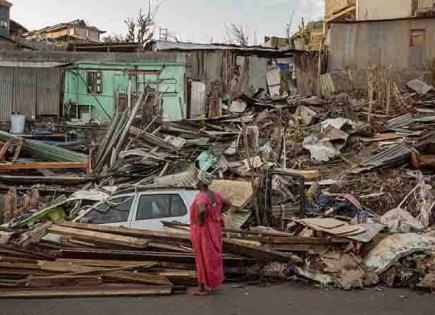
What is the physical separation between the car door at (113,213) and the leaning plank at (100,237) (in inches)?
35.6

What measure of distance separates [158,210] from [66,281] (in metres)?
2.59

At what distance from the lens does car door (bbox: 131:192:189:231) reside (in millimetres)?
10766

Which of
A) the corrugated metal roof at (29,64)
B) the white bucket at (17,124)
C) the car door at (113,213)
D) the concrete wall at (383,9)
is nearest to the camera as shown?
the car door at (113,213)

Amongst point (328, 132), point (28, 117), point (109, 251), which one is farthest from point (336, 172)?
point (28, 117)

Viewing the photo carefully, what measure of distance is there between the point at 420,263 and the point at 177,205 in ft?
14.1

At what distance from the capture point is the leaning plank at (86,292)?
330 inches

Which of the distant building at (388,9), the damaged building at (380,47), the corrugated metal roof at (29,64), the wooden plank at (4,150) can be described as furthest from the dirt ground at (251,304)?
the distant building at (388,9)

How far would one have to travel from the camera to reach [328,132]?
1873 centimetres

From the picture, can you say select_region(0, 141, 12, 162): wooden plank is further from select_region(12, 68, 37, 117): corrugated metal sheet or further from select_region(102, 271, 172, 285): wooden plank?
select_region(102, 271, 172, 285): wooden plank

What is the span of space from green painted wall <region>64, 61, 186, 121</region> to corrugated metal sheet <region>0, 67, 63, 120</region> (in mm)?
946

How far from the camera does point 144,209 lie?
1101 centimetres

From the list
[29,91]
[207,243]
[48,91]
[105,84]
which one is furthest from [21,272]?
[105,84]

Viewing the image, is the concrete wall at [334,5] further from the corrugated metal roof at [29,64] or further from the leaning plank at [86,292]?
the leaning plank at [86,292]

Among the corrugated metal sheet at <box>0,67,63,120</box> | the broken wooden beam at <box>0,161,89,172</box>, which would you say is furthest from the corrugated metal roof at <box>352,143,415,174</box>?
the corrugated metal sheet at <box>0,67,63,120</box>
